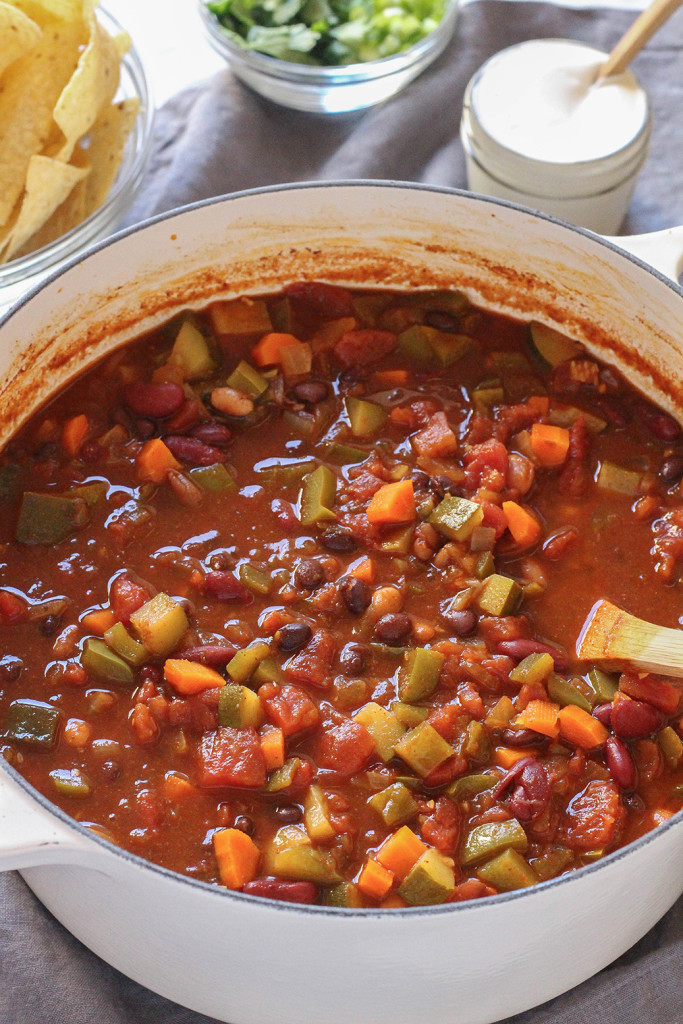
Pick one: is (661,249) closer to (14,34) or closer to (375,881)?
(375,881)

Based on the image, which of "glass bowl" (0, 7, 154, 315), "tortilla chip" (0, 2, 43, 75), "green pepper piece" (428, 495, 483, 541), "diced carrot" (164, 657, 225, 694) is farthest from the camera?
"glass bowl" (0, 7, 154, 315)

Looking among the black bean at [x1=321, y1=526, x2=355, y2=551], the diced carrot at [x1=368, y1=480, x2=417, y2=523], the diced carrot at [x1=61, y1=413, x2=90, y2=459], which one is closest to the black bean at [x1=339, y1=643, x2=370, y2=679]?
the black bean at [x1=321, y1=526, x2=355, y2=551]

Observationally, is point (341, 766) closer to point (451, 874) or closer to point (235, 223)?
point (451, 874)

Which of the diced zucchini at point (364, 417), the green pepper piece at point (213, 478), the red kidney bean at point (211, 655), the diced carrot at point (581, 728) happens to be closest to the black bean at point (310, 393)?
the diced zucchini at point (364, 417)

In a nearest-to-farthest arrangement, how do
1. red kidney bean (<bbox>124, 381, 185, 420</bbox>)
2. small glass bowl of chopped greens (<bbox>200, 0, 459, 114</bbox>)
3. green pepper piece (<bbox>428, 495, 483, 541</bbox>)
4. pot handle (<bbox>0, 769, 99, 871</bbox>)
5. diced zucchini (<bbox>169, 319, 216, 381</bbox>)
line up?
pot handle (<bbox>0, 769, 99, 871</bbox>) < green pepper piece (<bbox>428, 495, 483, 541</bbox>) < red kidney bean (<bbox>124, 381, 185, 420</bbox>) < diced zucchini (<bbox>169, 319, 216, 381</bbox>) < small glass bowl of chopped greens (<bbox>200, 0, 459, 114</bbox>)

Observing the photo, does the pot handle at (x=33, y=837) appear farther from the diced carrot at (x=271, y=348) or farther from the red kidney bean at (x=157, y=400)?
the diced carrot at (x=271, y=348)

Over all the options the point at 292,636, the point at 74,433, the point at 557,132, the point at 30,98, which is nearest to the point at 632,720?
the point at 292,636

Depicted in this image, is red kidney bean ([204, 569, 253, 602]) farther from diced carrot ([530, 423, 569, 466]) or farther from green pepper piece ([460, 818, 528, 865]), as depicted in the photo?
diced carrot ([530, 423, 569, 466])
